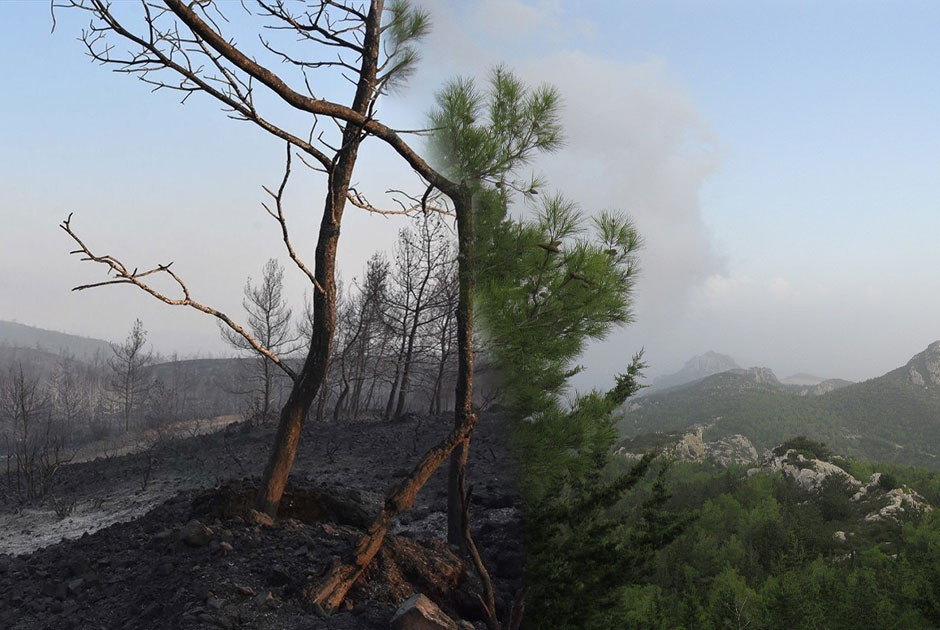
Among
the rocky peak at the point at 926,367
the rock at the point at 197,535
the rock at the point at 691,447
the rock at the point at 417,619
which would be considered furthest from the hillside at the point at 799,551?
the rocky peak at the point at 926,367

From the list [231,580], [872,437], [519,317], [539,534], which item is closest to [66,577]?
[231,580]

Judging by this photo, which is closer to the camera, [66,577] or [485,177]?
[66,577]

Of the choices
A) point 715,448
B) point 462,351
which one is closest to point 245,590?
point 462,351

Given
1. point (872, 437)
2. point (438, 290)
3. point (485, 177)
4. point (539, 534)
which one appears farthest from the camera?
point (872, 437)

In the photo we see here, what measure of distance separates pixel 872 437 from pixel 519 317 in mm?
23542

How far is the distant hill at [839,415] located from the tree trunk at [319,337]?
19.1m

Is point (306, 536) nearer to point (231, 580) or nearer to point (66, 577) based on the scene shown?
point (231, 580)

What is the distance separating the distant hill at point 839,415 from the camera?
22.0 metres

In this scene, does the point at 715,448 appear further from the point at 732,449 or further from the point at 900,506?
the point at 900,506

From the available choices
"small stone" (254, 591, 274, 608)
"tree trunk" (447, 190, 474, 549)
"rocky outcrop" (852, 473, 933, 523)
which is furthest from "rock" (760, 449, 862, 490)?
"small stone" (254, 591, 274, 608)

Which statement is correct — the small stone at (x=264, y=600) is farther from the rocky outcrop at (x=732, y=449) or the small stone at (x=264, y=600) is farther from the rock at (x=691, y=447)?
the rocky outcrop at (x=732, y=449)

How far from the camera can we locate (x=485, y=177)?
4738 mm

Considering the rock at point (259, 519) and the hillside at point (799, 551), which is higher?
the rock at point (259, 519)

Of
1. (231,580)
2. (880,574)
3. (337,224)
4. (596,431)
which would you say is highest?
(337,224)
